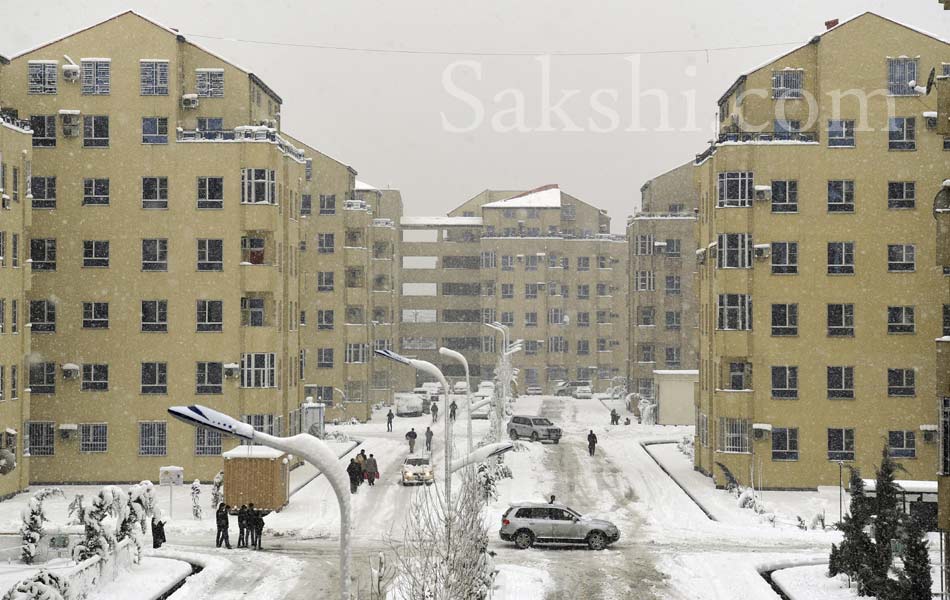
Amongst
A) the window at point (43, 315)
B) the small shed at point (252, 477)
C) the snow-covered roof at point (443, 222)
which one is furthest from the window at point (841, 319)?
the snow-covered roof at point (443, 222)

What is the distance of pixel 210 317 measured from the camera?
49.4m

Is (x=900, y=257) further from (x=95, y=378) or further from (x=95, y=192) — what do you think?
(x=95, y=378)

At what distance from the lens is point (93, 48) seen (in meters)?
49.0

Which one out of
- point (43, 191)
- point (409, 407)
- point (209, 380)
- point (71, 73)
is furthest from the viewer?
point (409, 407)

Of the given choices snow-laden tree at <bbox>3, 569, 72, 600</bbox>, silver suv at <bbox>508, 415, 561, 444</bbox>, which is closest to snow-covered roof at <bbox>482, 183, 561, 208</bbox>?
silver suv at <bbox>508, 415, 561, 444</bbox>

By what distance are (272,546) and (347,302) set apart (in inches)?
1748

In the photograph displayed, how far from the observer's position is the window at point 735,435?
1906 inches

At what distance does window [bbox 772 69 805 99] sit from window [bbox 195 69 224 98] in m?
23.6

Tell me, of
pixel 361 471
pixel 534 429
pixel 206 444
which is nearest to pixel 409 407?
pixel 534 429

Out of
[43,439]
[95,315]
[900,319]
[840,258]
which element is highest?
[840,258]

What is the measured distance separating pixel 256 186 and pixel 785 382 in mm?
23376

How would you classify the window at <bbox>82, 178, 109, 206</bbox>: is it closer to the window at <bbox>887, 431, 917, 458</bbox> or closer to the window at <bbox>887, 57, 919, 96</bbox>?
the window at <bbox>887, 57, 919, 96</bbox>

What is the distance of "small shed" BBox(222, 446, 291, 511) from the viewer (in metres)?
40.9

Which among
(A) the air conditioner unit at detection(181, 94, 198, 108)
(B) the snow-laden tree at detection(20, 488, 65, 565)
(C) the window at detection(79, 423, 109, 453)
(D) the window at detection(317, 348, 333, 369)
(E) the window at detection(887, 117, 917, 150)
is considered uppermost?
(A) the air conditioner unit at detection(181, 94, 198, 108)
